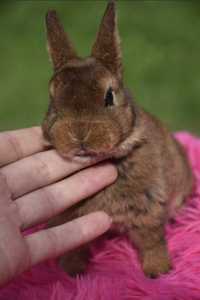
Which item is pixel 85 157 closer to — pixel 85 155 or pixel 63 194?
pixel 85 155

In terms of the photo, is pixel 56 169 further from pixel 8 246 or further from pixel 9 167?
pixel 8 246

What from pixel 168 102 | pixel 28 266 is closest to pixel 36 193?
pixel 28 266

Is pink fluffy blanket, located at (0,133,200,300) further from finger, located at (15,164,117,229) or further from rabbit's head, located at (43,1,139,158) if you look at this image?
rabbit's head, located at (43,1,139,158)

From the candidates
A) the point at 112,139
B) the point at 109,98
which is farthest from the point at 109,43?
the point at 112,139

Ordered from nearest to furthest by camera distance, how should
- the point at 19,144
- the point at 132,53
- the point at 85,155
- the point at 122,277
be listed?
the point at 85,155 → the point at 122,277 → the point at 19,144 → the point at 132,53

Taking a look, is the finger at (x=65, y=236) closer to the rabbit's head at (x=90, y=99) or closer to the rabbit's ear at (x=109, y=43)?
the rabbit's head at (x=90, y=99)

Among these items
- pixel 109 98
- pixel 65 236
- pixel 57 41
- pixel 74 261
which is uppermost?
pixel 57 41

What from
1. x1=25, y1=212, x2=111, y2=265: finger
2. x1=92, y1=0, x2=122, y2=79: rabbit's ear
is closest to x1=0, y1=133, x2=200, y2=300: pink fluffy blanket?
x1=25, y1=212, x2=111, y2=265: finger

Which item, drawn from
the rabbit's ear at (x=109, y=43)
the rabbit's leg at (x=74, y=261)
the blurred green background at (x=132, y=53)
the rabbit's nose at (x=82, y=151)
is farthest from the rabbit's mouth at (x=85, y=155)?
the blurred green background at (x=132, y=53)
